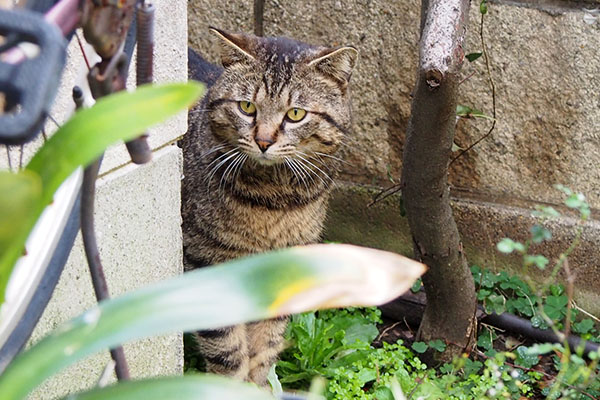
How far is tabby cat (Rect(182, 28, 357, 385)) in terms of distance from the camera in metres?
2.24

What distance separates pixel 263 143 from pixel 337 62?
35 centimetres

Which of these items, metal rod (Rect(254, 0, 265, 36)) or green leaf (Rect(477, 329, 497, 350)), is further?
metal rod (Rect(254, 0, 265, 36))

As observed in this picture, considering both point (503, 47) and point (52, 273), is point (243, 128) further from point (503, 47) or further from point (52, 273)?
point (52, 273)

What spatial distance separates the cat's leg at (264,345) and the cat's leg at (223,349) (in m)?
0.07

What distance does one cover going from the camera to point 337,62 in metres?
2.26

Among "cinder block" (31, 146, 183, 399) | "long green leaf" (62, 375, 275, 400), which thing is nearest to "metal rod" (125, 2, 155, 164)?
"long green leaf" (62, 375, 275, 400)

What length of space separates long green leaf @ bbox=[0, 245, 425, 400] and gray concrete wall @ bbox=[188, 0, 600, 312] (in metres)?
2.25

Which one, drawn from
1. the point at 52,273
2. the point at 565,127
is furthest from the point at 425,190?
the point at 52,273

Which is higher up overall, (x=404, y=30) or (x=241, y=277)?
(x=241, y=277)

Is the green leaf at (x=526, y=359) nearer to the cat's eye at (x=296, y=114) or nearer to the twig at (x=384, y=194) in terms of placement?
the twig at (x=384, y=194)

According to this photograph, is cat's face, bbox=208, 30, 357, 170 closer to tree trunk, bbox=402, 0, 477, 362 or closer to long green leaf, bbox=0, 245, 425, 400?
tree trunk, bbox=402, 0, 477, 362

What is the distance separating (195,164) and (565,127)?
4.47 feet

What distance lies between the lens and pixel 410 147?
225 centimetres

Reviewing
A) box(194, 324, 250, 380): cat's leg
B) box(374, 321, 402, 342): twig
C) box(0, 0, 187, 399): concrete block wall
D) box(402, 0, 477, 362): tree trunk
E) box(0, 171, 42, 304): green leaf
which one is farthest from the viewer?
box(374, 321, 402, 342): twig
